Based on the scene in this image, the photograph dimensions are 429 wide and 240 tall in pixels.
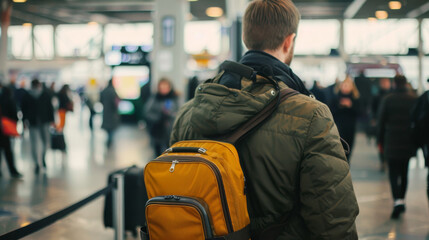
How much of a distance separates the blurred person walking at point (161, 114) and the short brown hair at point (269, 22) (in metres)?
6.13

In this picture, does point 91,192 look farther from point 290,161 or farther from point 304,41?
point 304,41

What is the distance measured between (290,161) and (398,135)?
4.76 meters

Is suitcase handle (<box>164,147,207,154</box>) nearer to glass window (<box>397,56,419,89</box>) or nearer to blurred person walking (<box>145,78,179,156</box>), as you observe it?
blurred person walking (<box>145,78,179,156</box>)

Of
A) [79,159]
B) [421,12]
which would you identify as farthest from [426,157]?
[421,12]

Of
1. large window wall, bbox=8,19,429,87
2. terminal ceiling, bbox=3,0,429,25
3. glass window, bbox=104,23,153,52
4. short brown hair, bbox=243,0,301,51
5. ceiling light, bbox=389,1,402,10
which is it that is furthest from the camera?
glass window, bbox=104,23,153,52

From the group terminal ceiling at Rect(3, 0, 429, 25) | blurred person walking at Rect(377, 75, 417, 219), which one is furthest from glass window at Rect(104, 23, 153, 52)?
blurred person walking at Rect(377, 75, 417, 219)

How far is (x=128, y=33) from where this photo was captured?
2686 centimetres

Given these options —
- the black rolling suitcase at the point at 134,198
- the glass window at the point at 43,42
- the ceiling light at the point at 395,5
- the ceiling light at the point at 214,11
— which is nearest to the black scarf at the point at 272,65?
the black rolling suitcase at the point at 134,198

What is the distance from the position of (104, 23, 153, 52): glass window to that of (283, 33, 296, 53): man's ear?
82.4ft

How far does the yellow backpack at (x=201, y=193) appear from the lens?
4.87 feet

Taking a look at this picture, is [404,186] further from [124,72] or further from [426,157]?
[124,72]

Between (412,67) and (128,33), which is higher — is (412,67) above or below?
below

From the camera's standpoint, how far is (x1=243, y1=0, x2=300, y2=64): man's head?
1656 millimetres

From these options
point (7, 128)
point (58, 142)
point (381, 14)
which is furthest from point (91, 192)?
point (381, 14)
